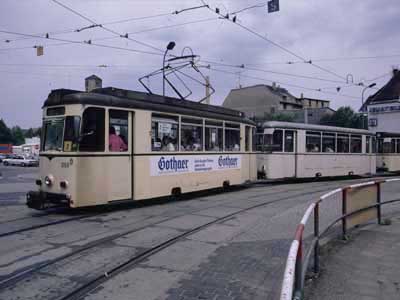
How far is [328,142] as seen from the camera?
70.1 ft

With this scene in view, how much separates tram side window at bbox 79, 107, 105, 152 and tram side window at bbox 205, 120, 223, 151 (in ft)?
14.7

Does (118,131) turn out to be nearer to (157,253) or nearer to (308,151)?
(157,253)

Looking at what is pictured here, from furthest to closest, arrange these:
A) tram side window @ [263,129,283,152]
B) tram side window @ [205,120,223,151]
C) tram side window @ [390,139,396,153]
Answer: tram side window @ [390,139,396,153] < tram side window @ [263,129,283,152] < tram side window @ [205,120,223,151]

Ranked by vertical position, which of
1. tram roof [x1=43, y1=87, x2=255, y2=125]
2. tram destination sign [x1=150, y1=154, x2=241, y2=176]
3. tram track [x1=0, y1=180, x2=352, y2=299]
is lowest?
tram track [x1=0, y1=180, x2=352, y2=299]

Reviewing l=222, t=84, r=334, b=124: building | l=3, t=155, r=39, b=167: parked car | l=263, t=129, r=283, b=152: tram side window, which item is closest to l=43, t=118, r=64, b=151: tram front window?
l=263, t=129, r=283, b=152: tram side window

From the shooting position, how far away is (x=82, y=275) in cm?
545

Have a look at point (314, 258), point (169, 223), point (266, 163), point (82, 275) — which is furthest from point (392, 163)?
point (82, 275)

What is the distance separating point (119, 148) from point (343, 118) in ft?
194

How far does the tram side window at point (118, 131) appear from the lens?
10359mm

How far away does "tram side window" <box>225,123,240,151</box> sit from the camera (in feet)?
49.2

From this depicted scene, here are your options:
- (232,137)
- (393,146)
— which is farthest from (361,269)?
(393,146)

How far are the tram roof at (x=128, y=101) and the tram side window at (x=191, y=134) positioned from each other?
0.26 metres

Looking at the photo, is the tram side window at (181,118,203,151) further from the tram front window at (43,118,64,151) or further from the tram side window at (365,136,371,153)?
the tram side window at (365,136,371,153)

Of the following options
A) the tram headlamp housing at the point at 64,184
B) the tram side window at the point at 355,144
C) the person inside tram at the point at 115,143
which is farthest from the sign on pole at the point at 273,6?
the tram side window at the point at 355,144
